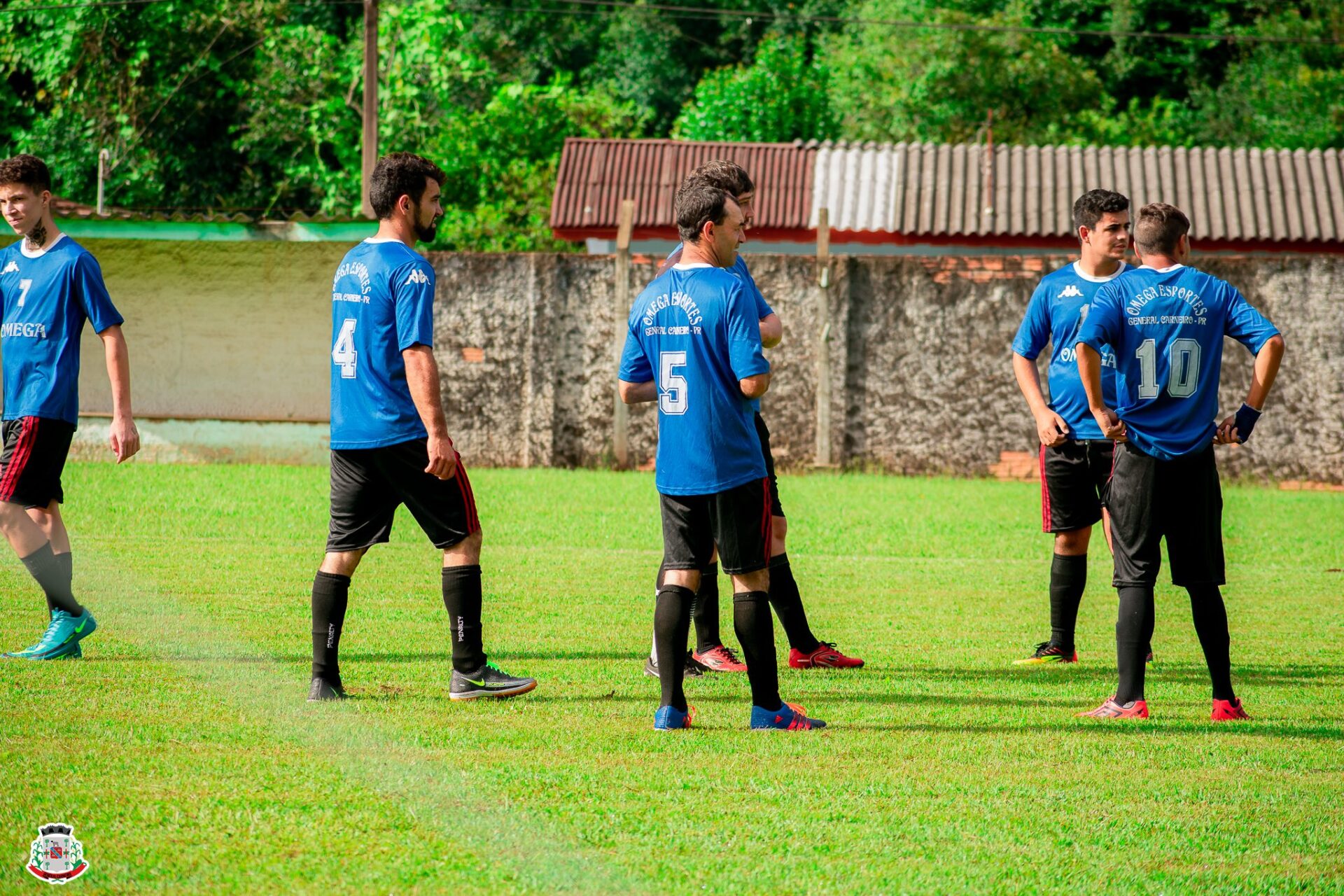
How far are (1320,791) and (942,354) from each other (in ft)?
41.6

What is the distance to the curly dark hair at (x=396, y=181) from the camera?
5.78m

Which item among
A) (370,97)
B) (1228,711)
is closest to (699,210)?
(1228,711)

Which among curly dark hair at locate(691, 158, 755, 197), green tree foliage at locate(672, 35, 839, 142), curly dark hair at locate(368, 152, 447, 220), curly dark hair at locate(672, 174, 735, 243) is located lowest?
curly dark hair at locate(672, 174, 735, 243)

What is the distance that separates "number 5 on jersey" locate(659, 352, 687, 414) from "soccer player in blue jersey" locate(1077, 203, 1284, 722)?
1688 mm

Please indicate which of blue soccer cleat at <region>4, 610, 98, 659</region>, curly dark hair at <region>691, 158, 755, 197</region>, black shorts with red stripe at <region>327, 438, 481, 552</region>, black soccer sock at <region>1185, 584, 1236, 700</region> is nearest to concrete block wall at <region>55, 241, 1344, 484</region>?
blue soccer cleat at <region>4, 610, 98, 659</region>

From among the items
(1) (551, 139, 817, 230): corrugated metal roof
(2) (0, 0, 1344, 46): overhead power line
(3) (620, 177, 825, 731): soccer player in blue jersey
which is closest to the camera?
→ (3) (620, 177, 825, 731): soccer player in blue jersey

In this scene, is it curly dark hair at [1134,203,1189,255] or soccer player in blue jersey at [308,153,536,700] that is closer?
soccer player in blue jersey at [308,153,536,700]

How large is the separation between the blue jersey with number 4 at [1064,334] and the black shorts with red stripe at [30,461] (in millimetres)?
4548

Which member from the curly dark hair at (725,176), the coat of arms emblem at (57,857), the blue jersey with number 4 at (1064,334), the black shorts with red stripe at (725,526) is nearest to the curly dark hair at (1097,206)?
the blue jersey with number 4 at (1064,334)

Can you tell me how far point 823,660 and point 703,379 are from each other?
205 cm

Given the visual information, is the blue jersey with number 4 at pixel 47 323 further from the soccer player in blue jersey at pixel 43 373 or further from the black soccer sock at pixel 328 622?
the black soccer sock at pixel 328 622

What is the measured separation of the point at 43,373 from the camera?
665cm

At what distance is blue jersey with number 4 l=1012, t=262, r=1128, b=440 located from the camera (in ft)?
23.9

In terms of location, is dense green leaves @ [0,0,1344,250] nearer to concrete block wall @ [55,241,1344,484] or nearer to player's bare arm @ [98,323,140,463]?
concrete block wall @ [55,241,1344,484]
